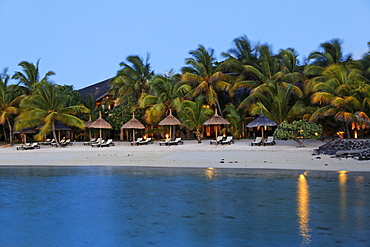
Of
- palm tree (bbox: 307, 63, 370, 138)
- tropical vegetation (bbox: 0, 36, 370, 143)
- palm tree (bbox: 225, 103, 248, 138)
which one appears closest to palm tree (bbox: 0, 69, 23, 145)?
tropical vegetation (bbox: 0, 36, 370, 143)

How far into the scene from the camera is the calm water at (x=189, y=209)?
219 inches

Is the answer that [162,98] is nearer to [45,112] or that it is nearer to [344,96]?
[45,112]

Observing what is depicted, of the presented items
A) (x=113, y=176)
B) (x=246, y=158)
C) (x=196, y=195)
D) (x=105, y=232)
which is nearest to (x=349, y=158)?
(x=246, y=158)

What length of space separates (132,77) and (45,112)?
22.0 ft

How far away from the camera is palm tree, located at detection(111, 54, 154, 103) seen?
1044 inches

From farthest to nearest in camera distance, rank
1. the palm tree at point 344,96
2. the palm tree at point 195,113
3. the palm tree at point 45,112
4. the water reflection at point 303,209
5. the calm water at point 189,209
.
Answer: the palm tree at point 45,112
the palm tree at point 195,113
the palm tree at point 344,96
the calm water at point 189,209
the water reflection at point 303,209

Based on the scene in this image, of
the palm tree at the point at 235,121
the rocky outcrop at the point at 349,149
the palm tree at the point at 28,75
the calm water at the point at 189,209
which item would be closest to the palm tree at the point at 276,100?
the palm tree at the point at 235,121

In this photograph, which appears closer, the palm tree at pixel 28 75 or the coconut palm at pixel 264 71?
the coconut palm at pixel 264 71

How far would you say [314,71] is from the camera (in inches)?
830

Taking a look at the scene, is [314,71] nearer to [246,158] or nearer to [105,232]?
[246,158]

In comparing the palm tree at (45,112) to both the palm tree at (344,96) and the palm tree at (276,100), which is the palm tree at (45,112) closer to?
the palm tree at (276,100)

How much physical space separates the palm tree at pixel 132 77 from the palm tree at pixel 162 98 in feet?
6.58

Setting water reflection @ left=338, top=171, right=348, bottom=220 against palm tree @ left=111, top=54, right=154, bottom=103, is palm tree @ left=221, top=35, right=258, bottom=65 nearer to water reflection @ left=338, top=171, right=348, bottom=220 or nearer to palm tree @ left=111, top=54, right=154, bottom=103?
palm tree @ left=111, top=54, right=154, bottom=103

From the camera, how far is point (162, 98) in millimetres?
24141
